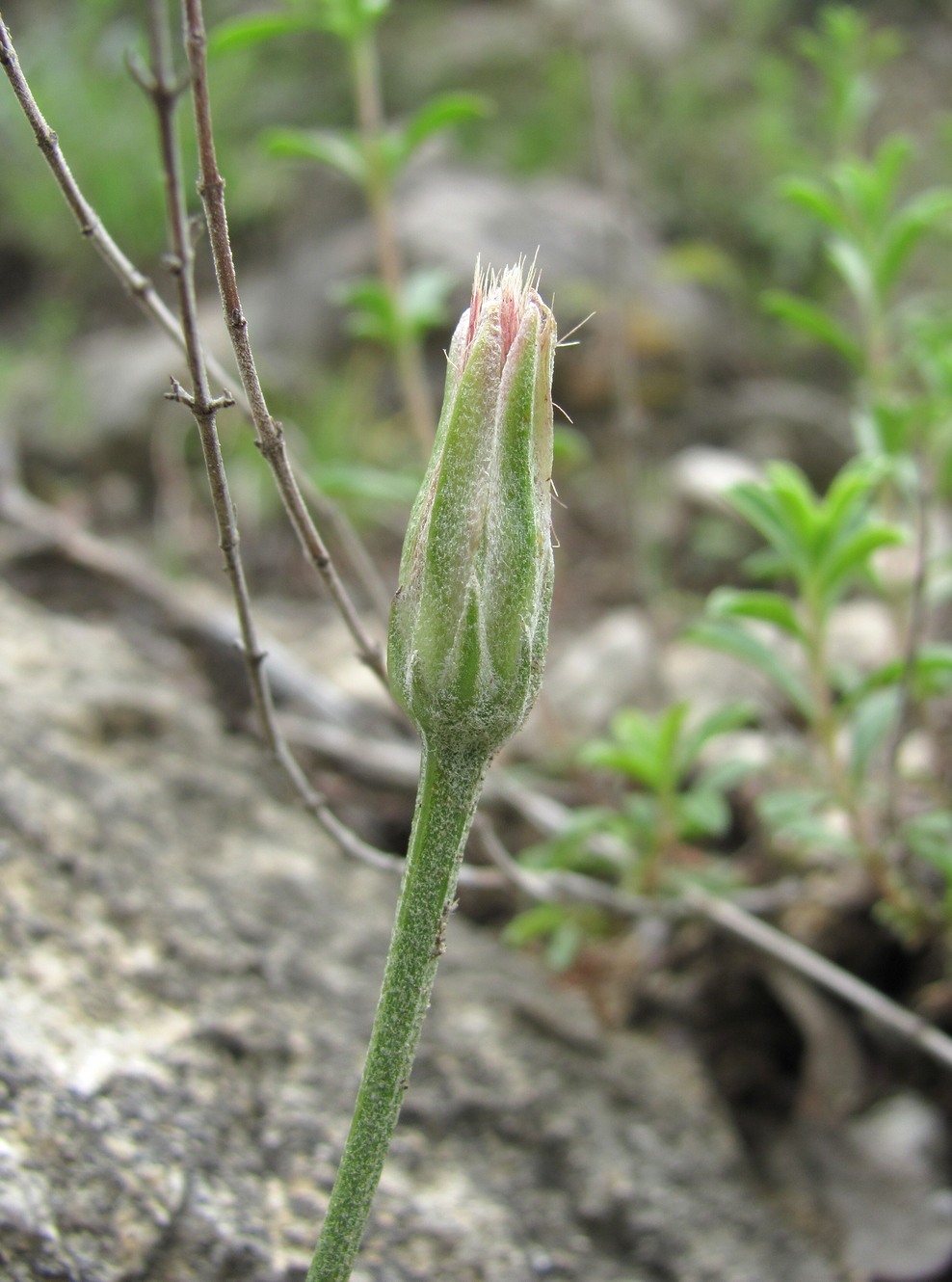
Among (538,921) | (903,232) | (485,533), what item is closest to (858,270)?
(903,232)

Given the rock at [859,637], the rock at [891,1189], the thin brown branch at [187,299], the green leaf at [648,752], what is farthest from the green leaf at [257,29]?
the rock at [891,1189]

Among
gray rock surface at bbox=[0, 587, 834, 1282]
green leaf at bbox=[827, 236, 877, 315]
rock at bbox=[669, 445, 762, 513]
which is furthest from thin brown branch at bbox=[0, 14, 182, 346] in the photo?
rock at bbox=[669, 445, 762, 513]

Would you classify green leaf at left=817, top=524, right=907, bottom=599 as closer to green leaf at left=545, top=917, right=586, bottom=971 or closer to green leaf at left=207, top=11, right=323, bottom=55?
green leaf at left=545, top=917, right=586, bottom=971

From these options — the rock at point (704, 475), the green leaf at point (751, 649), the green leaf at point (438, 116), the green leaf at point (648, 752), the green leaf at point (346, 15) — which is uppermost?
the rock at point (704, 475)

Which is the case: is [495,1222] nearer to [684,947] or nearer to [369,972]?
[369,972]

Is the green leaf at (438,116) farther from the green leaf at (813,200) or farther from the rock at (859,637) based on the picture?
the rock at (859,637)

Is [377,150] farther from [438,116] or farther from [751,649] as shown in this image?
[751,649]
